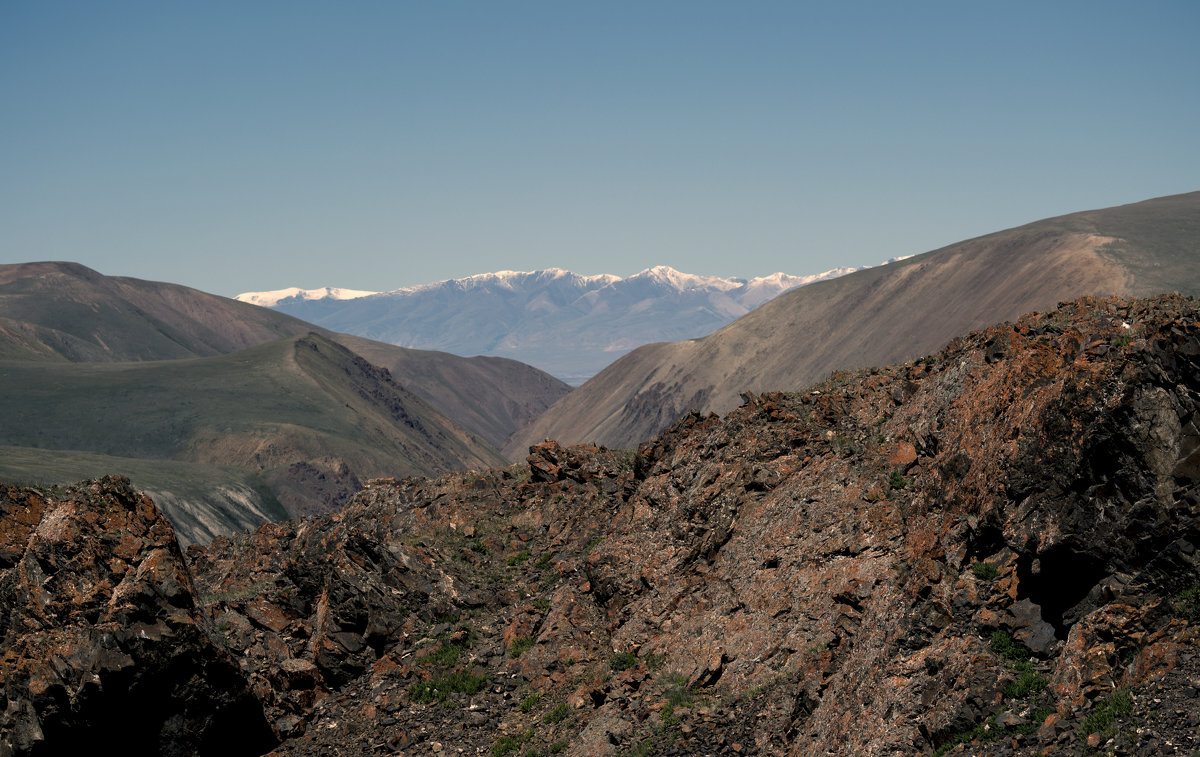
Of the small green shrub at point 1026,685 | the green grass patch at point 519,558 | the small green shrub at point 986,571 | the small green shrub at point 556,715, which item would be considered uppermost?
the small green shrub at point 986,571

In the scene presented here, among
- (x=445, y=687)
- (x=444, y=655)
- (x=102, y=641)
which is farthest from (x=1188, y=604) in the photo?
(x=102, y=641)

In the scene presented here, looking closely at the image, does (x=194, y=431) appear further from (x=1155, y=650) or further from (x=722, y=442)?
(x=1155, y=650)

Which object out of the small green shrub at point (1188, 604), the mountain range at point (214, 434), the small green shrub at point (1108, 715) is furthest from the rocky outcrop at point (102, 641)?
the mountain range at point (214, 434)

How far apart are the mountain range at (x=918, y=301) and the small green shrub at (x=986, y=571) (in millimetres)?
109847

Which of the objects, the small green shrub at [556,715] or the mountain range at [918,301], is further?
the mountain range at [918,301]

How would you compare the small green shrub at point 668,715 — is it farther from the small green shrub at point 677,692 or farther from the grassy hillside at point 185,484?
the grassy hillside at point 185,484

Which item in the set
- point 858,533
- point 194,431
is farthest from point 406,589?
point 194,431

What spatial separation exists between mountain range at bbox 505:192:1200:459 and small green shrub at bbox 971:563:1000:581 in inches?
4325

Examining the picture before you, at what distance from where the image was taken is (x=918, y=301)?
160m

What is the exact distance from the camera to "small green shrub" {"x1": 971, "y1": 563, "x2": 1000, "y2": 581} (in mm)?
12555

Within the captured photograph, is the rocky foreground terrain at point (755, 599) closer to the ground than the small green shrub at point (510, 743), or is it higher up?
higher up

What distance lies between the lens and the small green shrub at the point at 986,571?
12555 mm

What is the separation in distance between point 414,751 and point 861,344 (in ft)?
485

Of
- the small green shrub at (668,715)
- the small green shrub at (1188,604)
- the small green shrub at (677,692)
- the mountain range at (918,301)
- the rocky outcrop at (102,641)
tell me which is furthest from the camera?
the mountain range at (918,301)
